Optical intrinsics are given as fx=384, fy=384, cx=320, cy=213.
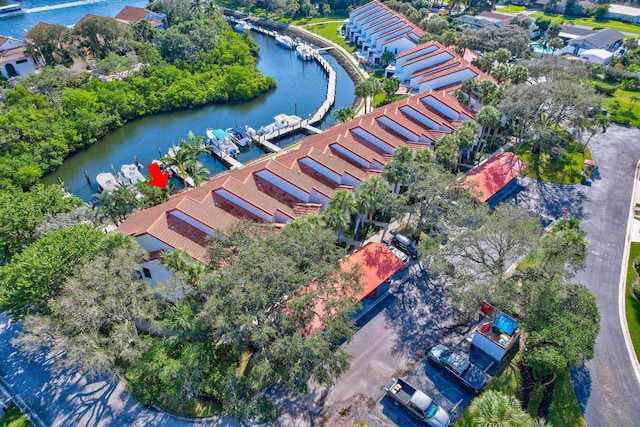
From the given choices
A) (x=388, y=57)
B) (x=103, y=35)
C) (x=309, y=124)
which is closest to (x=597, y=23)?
(x=388, y=57)

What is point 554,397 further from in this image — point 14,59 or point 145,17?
point 145,17

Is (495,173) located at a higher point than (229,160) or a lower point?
higher

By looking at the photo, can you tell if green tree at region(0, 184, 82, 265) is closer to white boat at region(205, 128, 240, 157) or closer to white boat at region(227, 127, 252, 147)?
white boat at region(205, 128, 240, 157)

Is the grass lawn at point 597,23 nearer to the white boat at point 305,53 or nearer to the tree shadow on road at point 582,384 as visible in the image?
the white boat at point 305,53

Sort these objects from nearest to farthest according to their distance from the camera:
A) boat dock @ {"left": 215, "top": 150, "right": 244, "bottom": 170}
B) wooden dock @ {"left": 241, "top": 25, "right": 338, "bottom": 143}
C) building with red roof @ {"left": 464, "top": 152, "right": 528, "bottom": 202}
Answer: building with red roof @ {"left": 464, "top": 152, "right": 528, "bottom": 202}
boat dock @ {"left": 215, "top": 150, "right": 244, "bottom": 170}
wooden dock @ {"left": 241, "top": 25, "right": 338, "bottom": 143}

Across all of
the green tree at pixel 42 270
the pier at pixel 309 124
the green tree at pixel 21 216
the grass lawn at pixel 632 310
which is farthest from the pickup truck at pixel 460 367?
the pier at pixel 309 124

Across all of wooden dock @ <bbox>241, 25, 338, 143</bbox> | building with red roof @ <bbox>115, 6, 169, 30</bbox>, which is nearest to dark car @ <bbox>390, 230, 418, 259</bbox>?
wooden dock @ <bbox>241, 25, 338, 143</bbox>

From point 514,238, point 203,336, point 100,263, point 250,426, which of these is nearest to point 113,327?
point 100,263
